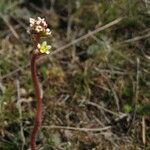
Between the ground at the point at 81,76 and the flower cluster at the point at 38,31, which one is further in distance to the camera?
the ground at the point at 81,76

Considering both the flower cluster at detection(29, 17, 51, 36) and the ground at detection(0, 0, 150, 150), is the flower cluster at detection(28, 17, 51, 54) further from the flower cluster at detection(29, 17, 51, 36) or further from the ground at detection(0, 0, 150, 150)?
the ground at detection(0, 0, 150, 150)

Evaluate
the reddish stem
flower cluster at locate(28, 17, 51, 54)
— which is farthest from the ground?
flower cluster at locate(28, 17, 51, 54)

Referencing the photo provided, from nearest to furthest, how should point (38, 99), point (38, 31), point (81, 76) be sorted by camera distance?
point (38, 31)
point (38, 99)
point (81, 76)

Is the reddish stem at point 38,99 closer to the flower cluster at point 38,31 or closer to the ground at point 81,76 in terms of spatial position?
the flower cluster at point 38,31

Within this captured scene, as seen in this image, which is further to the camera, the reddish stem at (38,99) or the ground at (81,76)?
the ground at (81,76)

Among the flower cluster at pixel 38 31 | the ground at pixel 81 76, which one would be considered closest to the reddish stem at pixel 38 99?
the flower cluster at pixel 38 31

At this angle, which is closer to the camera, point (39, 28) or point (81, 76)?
point (39, 28)

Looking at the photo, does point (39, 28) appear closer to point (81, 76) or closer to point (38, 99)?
point (38, 99)

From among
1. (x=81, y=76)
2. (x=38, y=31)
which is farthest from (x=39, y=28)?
(x=81, y=76)

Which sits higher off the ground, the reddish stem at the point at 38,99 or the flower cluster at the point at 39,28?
the flower cluster at the point at 39,28

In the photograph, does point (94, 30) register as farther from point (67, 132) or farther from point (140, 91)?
point (67, 132)

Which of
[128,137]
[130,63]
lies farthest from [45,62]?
[128,137]
